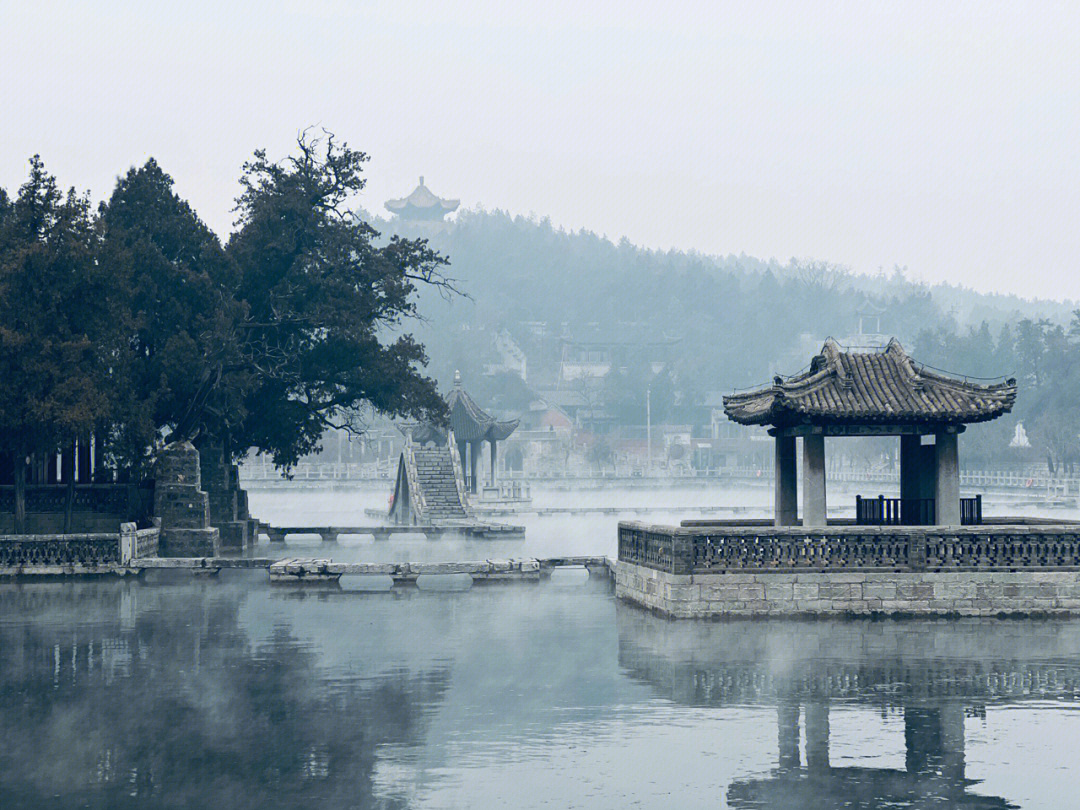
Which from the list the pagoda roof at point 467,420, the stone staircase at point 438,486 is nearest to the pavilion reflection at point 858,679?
the stone staircase at point 438,486

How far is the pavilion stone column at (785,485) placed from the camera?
30297 mm

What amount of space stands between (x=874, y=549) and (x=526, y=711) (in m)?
11.3

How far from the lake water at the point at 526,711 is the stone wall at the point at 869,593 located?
24.6 inches

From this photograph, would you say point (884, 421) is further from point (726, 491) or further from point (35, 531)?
point (726, 491)

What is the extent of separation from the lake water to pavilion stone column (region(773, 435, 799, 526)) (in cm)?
392

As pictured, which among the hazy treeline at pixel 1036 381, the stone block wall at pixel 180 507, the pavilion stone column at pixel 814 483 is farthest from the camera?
the hazy treeline at pixel 1036 381

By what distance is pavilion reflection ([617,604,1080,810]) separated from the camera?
44.7ft

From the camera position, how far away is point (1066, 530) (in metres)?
27.1

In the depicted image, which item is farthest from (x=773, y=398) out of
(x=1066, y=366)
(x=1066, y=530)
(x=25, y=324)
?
(x=1066, y=366)

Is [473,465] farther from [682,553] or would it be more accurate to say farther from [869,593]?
[869,593]

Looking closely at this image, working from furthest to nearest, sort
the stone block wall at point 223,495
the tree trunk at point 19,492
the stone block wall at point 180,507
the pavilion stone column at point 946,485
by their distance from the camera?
the stone block wall at point 223,495 → the stone block wall at point 180,507 → the tree trunk at point 19,492 → the pavilion stone column at point 946,485

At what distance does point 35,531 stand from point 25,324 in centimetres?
672

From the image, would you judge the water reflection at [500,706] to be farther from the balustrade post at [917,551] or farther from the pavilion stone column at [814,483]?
the pavilion stone column at [814,483]

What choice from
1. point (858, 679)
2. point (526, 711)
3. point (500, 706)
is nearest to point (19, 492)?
point (500, 706)
